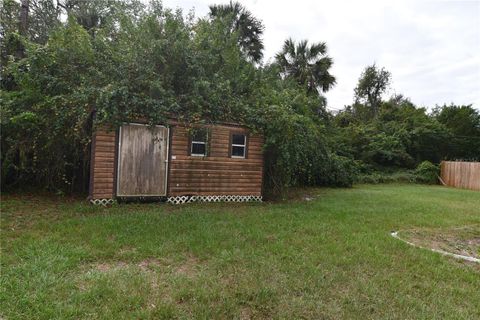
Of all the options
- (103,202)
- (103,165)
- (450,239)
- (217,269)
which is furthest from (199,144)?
(450,239)

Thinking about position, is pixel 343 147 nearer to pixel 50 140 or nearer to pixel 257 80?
pixel 257 80

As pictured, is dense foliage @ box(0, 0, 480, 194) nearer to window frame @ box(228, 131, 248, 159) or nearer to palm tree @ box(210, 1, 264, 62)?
window frame @ box(228, 131, 248, 159)

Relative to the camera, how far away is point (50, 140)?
6.50 m

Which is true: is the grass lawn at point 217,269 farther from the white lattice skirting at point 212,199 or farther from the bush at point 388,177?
the bush at point 388,177

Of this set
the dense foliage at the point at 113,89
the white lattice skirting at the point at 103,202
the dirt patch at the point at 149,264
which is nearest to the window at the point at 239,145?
the dense foliage at the point at 113,89

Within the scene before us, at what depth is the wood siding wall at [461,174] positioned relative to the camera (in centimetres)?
1516

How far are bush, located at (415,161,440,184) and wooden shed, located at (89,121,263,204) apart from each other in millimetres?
13368

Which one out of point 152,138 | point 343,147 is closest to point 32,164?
point 152,138

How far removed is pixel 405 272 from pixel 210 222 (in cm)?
301

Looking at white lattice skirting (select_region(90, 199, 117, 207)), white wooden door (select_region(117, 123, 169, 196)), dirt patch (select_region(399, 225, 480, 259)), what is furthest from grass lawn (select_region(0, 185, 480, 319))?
white wooden door (select_region(117, 123, 169, 196))

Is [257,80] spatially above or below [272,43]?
below

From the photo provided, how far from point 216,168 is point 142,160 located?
73.7 inches

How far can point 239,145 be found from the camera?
7934 mm

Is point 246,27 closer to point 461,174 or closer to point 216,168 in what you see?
point 216,168
